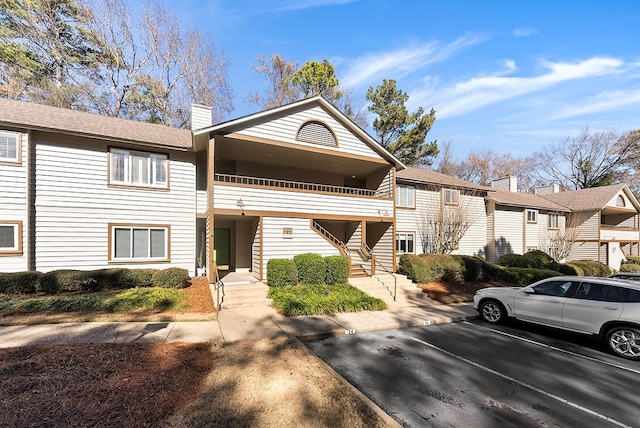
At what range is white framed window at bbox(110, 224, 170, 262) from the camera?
12086 millimetres

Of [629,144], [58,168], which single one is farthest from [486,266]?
[629,144]

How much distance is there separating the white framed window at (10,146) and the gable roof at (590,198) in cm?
3676

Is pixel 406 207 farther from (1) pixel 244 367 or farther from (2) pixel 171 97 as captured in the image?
(2) pixel 171 97

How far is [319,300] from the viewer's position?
10.1 metres

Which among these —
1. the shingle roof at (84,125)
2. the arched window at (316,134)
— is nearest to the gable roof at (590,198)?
the arched window at (316,134)

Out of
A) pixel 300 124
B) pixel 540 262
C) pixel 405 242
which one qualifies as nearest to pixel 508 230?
pixel 540 262

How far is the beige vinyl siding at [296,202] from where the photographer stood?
39.2 feet

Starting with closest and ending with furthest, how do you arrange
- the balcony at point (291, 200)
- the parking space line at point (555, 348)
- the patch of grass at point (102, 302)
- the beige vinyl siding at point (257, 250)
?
the parking space line at point (555, 348), the patch of grass at point (102, 302), the balcony at point (291, 200), the beige vinyl siding at point (257, 250)

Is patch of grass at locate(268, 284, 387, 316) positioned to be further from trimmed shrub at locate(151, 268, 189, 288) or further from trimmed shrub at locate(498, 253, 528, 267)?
trimmed shrub at locate(498, 253, 528, 267)

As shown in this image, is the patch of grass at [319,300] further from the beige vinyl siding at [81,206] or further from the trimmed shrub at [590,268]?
the trimmed shrub at [590,268]

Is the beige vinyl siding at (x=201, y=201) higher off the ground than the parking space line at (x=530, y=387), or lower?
higher

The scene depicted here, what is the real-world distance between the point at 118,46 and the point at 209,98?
746cm

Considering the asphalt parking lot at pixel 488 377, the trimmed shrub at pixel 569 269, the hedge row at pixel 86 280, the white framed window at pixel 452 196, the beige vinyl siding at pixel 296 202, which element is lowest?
the trimmed shrub at pixel 569 269

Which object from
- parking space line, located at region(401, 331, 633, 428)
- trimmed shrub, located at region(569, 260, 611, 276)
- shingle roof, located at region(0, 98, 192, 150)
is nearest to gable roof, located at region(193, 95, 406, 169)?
shingle roof, located at region(0, 98, 192, 150)
